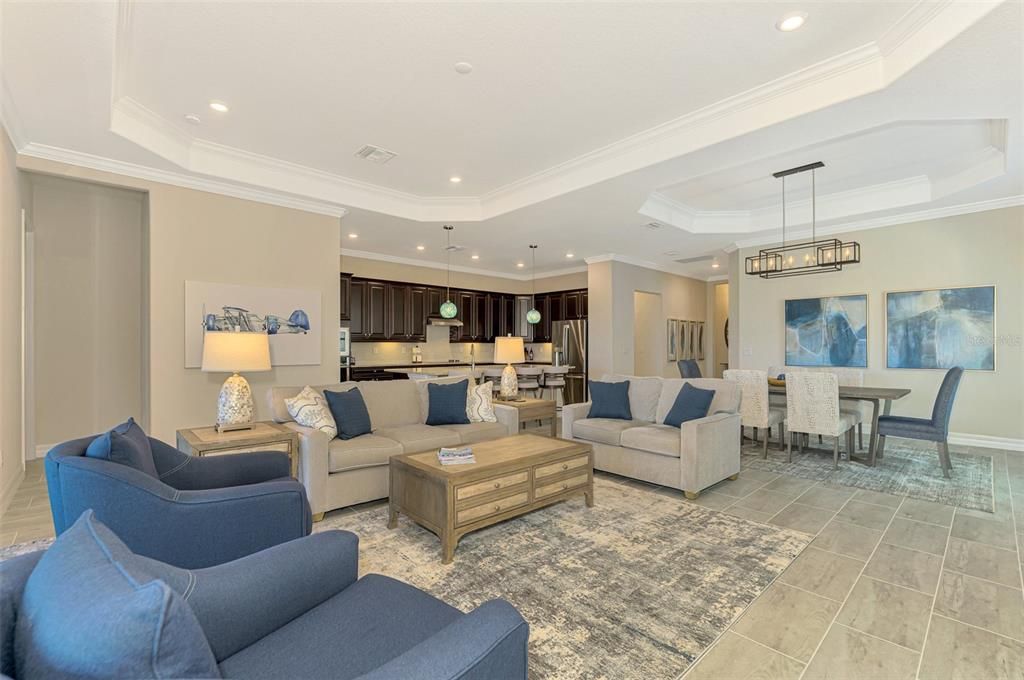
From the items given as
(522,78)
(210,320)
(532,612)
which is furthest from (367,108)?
(532,612)

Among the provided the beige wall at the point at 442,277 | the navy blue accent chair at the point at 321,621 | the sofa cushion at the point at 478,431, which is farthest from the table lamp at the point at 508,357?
the navy blue accent chair at the point at 321,621

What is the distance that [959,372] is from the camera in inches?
173

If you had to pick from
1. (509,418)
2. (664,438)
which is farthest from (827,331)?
(509,418)

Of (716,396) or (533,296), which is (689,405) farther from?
(533,296)

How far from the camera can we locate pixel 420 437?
4.00 meters

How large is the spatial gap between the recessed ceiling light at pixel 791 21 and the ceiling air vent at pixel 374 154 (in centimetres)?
323

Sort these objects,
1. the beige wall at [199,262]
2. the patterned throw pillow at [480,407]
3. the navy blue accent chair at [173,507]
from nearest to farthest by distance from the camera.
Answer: the navy blue accent chair at [173,507] < the beige wall at [199,262] < the patterned throw pillow at [480,407]

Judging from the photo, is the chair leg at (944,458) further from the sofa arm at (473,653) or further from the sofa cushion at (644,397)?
the sofa arm at (473,653)

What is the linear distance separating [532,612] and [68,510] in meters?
1.91

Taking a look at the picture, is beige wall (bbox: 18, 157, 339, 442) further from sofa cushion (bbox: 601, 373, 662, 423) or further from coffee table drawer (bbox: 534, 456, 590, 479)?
sofa cushion (bbox: 601, 373, 662, 423)

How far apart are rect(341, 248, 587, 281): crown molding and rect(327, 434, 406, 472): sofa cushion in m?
4.93

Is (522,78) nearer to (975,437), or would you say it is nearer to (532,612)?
(532,612)

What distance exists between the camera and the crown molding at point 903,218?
5332 millimetres

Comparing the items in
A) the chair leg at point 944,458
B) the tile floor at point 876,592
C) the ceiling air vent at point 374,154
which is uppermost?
the ceiling air vent at point 374,154
